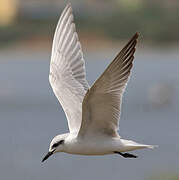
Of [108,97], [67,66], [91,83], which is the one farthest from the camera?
[91,83]

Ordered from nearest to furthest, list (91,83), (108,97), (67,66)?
(108,97) < (67,66) < (91,83)

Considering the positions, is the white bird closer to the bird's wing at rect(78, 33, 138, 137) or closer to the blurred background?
the bird's wing at rect(78, 33, 138, 137)

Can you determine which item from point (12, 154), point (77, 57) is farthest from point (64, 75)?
point (12, 154)

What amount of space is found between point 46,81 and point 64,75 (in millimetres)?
17404

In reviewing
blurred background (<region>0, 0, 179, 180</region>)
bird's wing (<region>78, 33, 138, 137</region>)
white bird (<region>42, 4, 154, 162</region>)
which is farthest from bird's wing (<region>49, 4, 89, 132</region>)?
blurred background (<region>0, 0, 179, 180</region>)

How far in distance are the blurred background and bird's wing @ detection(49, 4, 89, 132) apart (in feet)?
11.6

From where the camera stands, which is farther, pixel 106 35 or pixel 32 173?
pixel 106 35

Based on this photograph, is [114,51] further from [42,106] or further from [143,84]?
[42,106]

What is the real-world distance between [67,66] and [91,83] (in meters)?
11.9

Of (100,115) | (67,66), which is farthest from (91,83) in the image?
(100,115)

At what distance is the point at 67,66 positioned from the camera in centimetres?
972

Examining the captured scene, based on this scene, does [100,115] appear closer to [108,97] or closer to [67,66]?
[108,97]

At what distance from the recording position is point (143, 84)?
26031 millimetres

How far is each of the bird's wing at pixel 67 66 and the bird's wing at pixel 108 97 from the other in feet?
2.80
